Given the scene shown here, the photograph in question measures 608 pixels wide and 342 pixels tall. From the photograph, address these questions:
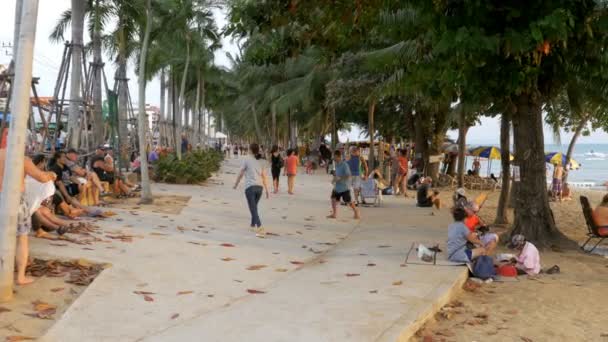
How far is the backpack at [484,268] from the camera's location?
8.08 meters

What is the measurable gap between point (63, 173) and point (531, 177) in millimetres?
7978

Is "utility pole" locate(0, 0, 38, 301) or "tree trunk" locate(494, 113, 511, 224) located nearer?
"utility pole" locate(0, 0, 38, 301)

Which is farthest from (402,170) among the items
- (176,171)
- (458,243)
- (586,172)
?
(586,172)

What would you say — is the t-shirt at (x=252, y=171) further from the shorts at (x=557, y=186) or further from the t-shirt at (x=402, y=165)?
the shorts at (x=557, y=186)

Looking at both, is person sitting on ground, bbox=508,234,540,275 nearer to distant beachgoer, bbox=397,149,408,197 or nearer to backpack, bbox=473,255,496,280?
backpack, bbox=473,255,496,280

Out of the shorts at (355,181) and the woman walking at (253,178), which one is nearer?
the woman walking at (253,178)

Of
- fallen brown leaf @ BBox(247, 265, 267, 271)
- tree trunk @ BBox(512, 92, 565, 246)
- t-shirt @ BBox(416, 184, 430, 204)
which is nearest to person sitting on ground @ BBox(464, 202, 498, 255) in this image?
tree trunk @ BBox(512, 92, 565, 246)

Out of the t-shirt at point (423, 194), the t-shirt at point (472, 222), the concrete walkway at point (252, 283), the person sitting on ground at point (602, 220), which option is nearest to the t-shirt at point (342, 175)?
the concrete walkway at point (252, 283)

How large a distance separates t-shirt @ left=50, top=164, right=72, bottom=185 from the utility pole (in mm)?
4920

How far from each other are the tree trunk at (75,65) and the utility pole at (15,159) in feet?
34.0

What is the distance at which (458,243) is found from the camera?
8352 mm

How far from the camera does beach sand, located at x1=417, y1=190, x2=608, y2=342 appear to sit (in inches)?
233

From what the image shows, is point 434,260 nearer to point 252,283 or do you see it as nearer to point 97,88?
point 252,283

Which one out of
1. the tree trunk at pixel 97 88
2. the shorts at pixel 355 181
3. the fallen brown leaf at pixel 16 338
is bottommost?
the fallen brown leaf at pixel 16 338
